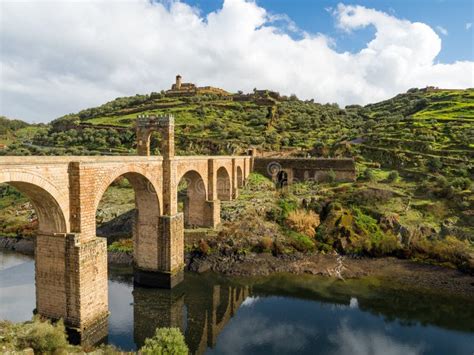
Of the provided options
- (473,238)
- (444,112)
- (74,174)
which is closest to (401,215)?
(473,238)

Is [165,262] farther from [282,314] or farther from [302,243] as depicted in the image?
[302,243]

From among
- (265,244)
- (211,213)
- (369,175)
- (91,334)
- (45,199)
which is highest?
(369,175)

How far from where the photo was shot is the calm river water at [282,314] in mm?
16250

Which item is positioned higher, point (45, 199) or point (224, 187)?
point (45, 199)

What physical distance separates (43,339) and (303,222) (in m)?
21.0

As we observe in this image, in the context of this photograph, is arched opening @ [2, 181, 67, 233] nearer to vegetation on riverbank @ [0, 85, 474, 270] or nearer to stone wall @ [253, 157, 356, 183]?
vegetation on riverbank @ [0, 85, 474, 270]

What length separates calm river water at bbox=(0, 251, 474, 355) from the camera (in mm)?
16250

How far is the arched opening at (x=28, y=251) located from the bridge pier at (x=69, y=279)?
4 cm

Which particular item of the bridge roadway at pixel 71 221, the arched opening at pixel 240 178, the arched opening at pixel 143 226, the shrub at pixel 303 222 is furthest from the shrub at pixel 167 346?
the arched opening at pixel 240 178

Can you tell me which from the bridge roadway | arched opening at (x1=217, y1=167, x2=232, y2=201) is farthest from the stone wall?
the bridge roadway

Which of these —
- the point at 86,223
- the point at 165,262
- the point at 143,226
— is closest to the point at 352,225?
the point at 165,262

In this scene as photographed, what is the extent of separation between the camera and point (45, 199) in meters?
13.3

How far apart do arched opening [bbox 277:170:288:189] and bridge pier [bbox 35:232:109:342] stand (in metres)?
28.5

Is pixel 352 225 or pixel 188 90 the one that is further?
pixel 188 90
